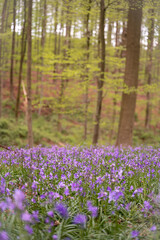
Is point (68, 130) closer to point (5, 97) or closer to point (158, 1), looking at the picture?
point (5, 97)

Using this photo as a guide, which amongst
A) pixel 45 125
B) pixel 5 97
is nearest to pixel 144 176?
pixel 45 125

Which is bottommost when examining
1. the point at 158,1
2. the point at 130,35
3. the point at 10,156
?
A: the point at 10,156

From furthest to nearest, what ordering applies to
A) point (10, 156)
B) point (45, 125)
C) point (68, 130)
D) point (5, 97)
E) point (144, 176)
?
1. point (5, 97)
2. point (68, 130)
3. point (45, 125)
4. point (10, 156)
5. point (144, 176)

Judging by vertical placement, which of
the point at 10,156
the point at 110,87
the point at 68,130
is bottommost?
the point at 68,130

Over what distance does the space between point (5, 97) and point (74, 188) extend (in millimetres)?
21709

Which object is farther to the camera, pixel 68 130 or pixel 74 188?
pixel 68 130

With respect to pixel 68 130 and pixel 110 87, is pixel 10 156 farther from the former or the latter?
pixel 68 130

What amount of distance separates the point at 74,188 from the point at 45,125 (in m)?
16.5

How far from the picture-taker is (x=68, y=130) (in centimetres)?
2091

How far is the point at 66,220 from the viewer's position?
263 cm

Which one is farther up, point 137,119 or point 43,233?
point 43,233

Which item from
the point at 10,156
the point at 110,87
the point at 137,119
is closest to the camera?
the point at 10,156

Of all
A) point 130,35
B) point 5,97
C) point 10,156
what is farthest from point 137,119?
point 10,156

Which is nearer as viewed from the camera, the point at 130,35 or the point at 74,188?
the point at 74,188
